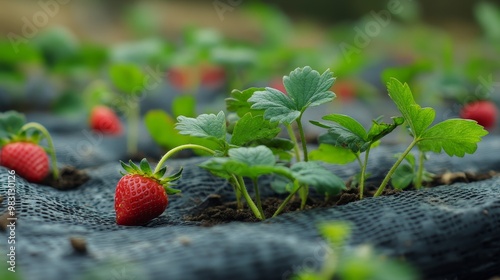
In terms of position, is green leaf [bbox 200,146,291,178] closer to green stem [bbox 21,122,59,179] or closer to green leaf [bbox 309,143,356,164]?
green leaf [bbox 309,143,356,164]

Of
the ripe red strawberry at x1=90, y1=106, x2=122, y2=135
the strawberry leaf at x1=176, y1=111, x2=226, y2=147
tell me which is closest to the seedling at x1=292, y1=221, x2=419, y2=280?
the strawberry leaf at x1=176, y1=111, x2=226, y2=147

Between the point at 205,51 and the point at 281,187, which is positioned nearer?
the point at 281,187

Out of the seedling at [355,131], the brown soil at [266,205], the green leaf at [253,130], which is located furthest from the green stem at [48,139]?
the seedling at [355,131]

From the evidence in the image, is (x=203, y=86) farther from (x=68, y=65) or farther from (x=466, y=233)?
(x=466, y=233)

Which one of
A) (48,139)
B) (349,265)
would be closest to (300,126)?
(349,265)

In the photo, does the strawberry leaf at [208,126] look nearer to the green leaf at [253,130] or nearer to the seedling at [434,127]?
the green leaf at [253,130]

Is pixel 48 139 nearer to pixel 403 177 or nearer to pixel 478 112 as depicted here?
pixel 403 177

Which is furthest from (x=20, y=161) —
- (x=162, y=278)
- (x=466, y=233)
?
(x=466, y=233)
